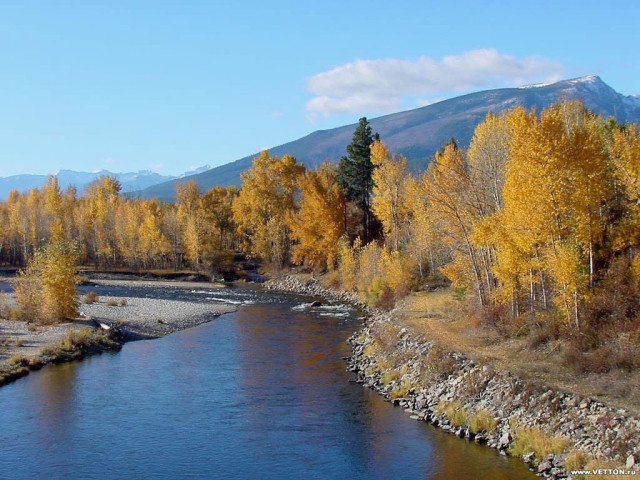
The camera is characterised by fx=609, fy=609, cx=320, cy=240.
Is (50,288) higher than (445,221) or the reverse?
the reverse

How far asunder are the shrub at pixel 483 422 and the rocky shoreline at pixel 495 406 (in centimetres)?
4

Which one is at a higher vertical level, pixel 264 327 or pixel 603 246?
pixel 603 246

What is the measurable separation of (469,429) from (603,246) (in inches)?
534

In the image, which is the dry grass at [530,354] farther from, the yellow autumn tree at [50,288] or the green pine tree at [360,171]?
the green pine tree at [360,171]

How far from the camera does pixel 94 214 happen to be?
11181 cm

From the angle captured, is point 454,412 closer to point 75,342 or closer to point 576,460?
point 576,460

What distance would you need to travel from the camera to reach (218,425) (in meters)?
25.0

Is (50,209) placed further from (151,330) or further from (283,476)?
(283,476)

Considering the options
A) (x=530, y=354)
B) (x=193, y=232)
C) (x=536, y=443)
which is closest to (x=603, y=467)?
(x=536, y=443)

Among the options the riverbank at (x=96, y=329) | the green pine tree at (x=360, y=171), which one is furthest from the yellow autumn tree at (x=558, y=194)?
the green pine tree at (x=360, y=171)

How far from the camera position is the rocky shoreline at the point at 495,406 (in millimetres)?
19250

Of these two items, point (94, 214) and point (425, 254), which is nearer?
point (425, 254)

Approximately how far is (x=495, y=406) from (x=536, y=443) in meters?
3.15

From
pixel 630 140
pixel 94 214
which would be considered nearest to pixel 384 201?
pixel 630 140
